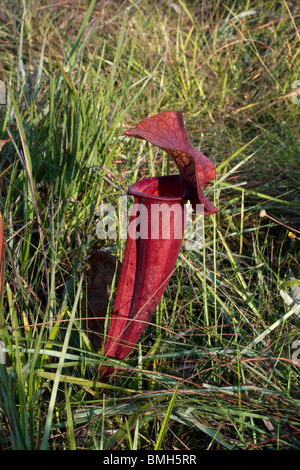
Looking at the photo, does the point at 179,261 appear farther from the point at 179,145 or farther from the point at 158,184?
the point at 179,145

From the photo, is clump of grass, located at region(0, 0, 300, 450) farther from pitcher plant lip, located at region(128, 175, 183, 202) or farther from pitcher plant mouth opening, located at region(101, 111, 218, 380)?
pitcher plant lip, located at region(128, 175, 183, 202)

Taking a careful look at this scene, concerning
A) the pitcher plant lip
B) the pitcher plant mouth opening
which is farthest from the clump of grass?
the pitcher plant lip

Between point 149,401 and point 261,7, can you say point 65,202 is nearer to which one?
point 149,401

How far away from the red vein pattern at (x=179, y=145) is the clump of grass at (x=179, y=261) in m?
0.36

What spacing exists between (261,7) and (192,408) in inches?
108

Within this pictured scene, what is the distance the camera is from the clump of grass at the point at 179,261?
41.0 inches

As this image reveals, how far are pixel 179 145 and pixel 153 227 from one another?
19 centimetres

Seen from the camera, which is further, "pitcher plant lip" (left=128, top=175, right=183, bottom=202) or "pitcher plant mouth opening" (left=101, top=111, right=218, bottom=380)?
"pitcher plant lip" (left=128, top=175, right=183, bottom=202)

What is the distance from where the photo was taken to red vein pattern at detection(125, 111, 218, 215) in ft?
2.88

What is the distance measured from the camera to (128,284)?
1.12 meters

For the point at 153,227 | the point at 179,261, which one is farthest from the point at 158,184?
the point at 179,261

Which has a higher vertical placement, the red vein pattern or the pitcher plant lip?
the red vein pattern
